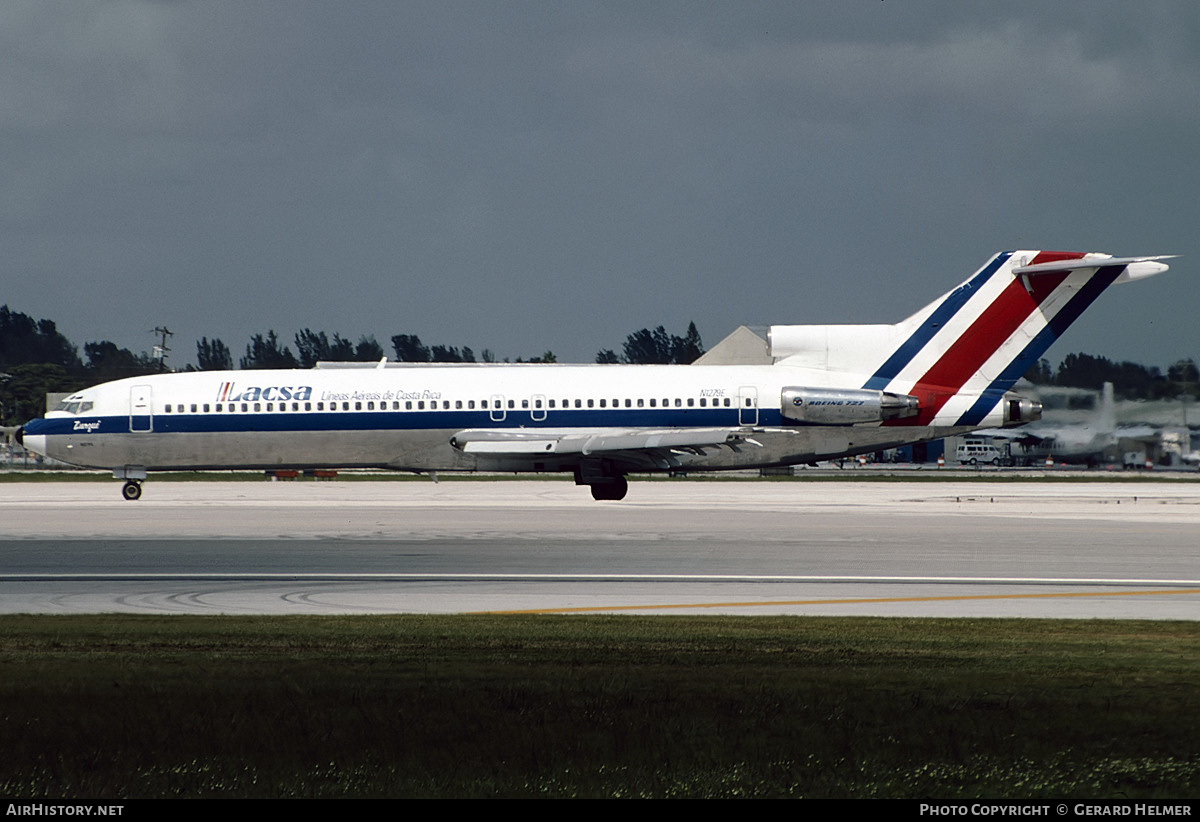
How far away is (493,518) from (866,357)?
48.1ft

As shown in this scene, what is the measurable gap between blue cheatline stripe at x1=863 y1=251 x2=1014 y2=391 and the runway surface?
3.89 meters

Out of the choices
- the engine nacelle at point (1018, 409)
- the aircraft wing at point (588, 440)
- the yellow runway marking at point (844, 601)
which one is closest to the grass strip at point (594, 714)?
the yellow runway marking at point (844, 601)

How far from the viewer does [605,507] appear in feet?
109

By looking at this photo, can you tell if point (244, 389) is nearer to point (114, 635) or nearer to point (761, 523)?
point (761, 523)

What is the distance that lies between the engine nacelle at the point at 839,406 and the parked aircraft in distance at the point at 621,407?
0.14 ft

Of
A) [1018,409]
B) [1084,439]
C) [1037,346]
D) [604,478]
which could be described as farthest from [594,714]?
[1084,439]

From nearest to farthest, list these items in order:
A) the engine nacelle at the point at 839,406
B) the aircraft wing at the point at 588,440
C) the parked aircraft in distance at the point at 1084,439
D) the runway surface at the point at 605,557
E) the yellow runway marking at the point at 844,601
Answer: the yellow runway marking at the point at 844,601 < the runway surface at the point at 605,557 < the aircraft wing at the point at 588,440 < the engine nacelle at the point at 839,406 < the parked aircraft in distance at the point at 1084,439

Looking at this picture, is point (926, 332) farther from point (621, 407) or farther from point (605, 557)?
point (605, 557)

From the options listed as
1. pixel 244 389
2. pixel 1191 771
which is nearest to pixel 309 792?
pixel 1191 771

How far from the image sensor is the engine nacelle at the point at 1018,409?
37.9m

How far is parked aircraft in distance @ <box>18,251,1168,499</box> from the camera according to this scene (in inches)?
1474

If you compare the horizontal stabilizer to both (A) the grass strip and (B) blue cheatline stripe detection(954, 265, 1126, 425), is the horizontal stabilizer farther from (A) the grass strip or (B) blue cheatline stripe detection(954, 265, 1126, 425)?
(A) the grass strip

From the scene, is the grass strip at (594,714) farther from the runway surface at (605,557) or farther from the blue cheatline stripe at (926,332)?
the blue cheatline stripe at (926,332)

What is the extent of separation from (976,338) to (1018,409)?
8.27 ft
